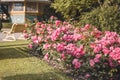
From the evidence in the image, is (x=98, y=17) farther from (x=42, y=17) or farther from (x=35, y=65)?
(x=42, y=17)

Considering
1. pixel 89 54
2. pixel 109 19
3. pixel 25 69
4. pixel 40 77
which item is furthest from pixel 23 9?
pixel 40 77

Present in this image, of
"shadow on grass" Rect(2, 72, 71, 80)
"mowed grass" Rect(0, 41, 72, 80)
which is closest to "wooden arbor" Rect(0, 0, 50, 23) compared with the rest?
"mowed grass" Rect(0, 41, 72, 80)

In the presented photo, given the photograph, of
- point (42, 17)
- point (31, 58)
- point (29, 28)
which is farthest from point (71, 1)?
point (42, 17)

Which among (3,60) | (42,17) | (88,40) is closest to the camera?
Result: (88,40)

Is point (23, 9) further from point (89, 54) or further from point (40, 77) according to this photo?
point (40, 77)

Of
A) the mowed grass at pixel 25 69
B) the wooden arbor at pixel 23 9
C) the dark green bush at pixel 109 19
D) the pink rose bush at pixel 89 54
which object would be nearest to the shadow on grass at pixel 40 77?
the mowed grass at pixel 25 69

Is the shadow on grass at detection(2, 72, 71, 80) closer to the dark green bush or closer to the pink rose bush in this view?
the pink rose bush

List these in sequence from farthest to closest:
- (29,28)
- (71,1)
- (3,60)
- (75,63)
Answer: (71,1)
(29,28)
(3,60)
(75,63)

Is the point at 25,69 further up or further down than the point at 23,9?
further up

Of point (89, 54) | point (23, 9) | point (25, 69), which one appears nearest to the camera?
point (89, 54)

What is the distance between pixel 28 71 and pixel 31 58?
250 cm

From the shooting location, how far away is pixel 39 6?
54.5 metres

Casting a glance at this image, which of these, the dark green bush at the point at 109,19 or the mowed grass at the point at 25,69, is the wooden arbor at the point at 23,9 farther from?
the mowed grass at the point at 25,69

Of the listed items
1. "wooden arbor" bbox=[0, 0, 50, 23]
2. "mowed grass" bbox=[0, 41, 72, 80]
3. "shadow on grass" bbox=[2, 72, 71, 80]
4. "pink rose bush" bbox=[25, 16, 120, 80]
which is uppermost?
"pink rose bush" bbox=[25, 16, 120, 80]
